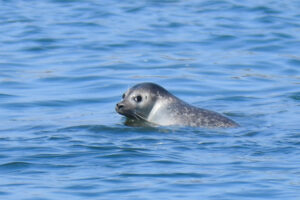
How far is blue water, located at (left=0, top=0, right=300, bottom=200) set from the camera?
8742 millimetres

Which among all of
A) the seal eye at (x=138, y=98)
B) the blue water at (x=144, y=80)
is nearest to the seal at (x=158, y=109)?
the seal eye at (x=138, y=98)

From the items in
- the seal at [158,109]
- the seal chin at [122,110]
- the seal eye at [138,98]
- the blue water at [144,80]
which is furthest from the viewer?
the seal eye at [138,98]

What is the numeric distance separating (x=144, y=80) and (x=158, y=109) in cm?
359

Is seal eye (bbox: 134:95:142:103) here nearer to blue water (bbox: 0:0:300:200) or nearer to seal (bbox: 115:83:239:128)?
seal (bbox: 115:83:239:128)

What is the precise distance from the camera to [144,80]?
15.8 m

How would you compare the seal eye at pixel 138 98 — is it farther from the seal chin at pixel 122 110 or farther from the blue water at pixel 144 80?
the blue water at pixel 144 80

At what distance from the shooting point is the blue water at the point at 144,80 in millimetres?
8742

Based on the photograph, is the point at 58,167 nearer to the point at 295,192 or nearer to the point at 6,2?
the point at 295,192

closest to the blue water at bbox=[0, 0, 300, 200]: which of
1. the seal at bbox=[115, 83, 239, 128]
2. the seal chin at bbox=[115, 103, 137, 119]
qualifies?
the seal chin at bbox=[115, 103, 137, 119]

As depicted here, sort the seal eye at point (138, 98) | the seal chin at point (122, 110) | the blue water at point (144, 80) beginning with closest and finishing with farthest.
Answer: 1. the blue water at point (144, 80)
2. the seal chin at point (122, 110)
3. the seal eye at point (138, 98)

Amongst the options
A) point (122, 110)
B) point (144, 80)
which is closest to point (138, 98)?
point (122, 110)

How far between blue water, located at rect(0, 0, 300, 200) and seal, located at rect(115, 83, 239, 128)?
281 millimetres

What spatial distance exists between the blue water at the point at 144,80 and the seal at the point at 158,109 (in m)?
0.28

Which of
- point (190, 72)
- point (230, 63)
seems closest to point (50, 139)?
point (190, 72)
